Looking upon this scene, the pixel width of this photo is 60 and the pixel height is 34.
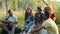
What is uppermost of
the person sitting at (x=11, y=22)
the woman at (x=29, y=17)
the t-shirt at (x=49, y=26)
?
the t-shirt at (x=49, y=26)

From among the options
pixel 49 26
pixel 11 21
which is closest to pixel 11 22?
pixel 11 21

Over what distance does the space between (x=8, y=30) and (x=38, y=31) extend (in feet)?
12.4

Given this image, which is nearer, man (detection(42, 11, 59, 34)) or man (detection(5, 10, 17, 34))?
man (detection(42, 11, 59, 34))

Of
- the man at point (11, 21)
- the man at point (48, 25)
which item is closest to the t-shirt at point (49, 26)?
the man at point (48, 25)

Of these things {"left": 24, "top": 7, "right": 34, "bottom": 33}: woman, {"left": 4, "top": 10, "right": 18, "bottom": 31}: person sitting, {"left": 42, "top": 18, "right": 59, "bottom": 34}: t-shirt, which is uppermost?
{"left": 42, "top": 18, "right": 59, "bottom": 34}: t-shirt

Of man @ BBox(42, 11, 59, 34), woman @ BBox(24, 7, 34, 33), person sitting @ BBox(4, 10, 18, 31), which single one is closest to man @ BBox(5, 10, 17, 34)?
person sitting @ BBox(4, 10, 18, 31)

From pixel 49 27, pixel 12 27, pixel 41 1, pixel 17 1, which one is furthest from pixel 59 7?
pixel 49 27

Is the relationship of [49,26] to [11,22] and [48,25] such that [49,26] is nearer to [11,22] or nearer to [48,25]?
[48,25]

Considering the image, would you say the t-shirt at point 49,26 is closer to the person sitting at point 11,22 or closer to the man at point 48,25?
the man at point 48,25

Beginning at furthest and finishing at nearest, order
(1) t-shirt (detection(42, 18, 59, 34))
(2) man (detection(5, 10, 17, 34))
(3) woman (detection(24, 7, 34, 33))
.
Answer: (2) man (detection(5, 10, 17, 34)), (3) woman (detection(24, 7, 34, 33)), (1) t-shirt (detection(42, 18, 59, 34))

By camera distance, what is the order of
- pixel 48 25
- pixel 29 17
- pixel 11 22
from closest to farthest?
pixel 48 25 < pixel 29 17 < pixel 11 22

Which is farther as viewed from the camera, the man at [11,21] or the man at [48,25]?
the man at [11,21]

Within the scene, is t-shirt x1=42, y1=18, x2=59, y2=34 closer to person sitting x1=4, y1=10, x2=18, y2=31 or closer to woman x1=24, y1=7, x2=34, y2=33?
woman x1=24, y1=7, x2=34, y2=33

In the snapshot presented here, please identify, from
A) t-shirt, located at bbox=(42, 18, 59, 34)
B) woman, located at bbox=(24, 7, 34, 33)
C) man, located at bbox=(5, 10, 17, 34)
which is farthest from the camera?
man, located at bbox=(5, 10, 17, 34)
